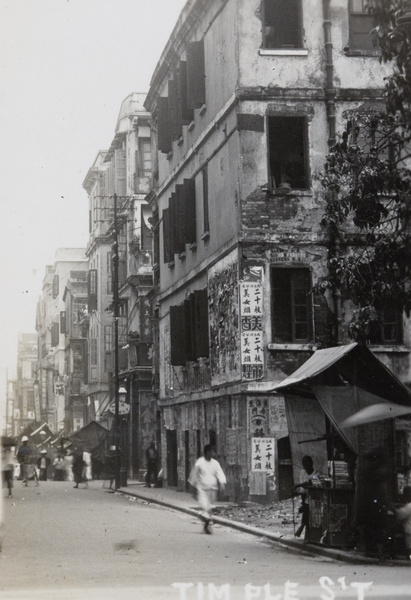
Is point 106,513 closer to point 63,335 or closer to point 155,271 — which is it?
point 155,271

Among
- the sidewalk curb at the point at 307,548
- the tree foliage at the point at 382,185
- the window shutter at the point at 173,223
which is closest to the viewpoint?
the tree foliage at the point at 382,185

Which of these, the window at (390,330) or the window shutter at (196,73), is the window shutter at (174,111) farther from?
the window at (390,330)

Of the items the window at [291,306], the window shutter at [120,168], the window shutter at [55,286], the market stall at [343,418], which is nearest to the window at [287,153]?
the window at [291,306]

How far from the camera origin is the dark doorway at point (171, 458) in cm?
3950

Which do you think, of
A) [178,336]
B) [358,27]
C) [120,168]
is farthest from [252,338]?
[120,168]

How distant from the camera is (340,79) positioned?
2953 centimetres

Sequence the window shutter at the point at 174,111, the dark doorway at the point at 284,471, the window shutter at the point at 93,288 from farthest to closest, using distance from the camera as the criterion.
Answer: the window shutter at the point at 93,288 < the window shutter at the point at 174,111 < the dark doorway at the point at 284,471

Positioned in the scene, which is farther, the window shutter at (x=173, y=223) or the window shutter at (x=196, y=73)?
the window shutter at (x=173, y=223)

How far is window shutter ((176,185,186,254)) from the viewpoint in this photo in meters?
34.3

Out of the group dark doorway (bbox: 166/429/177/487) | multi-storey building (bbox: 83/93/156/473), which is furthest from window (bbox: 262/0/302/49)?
multi-storey building (bbox: 83/93/156/473)

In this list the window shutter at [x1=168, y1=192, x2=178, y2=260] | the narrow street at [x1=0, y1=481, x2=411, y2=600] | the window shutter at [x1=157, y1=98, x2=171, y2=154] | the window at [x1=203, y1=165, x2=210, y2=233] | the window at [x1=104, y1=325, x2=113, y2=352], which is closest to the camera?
the narrow street at [x1=0, y1=481, x2=411, y2=600]

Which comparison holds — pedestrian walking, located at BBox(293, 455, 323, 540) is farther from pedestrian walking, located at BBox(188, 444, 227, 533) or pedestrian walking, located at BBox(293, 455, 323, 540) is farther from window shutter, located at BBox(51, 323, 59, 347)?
window shutter, located at BBox(51, 323, 59, 347)

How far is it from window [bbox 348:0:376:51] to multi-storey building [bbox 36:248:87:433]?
54.2m

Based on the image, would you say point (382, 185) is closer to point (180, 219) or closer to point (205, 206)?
point (205, 206)
